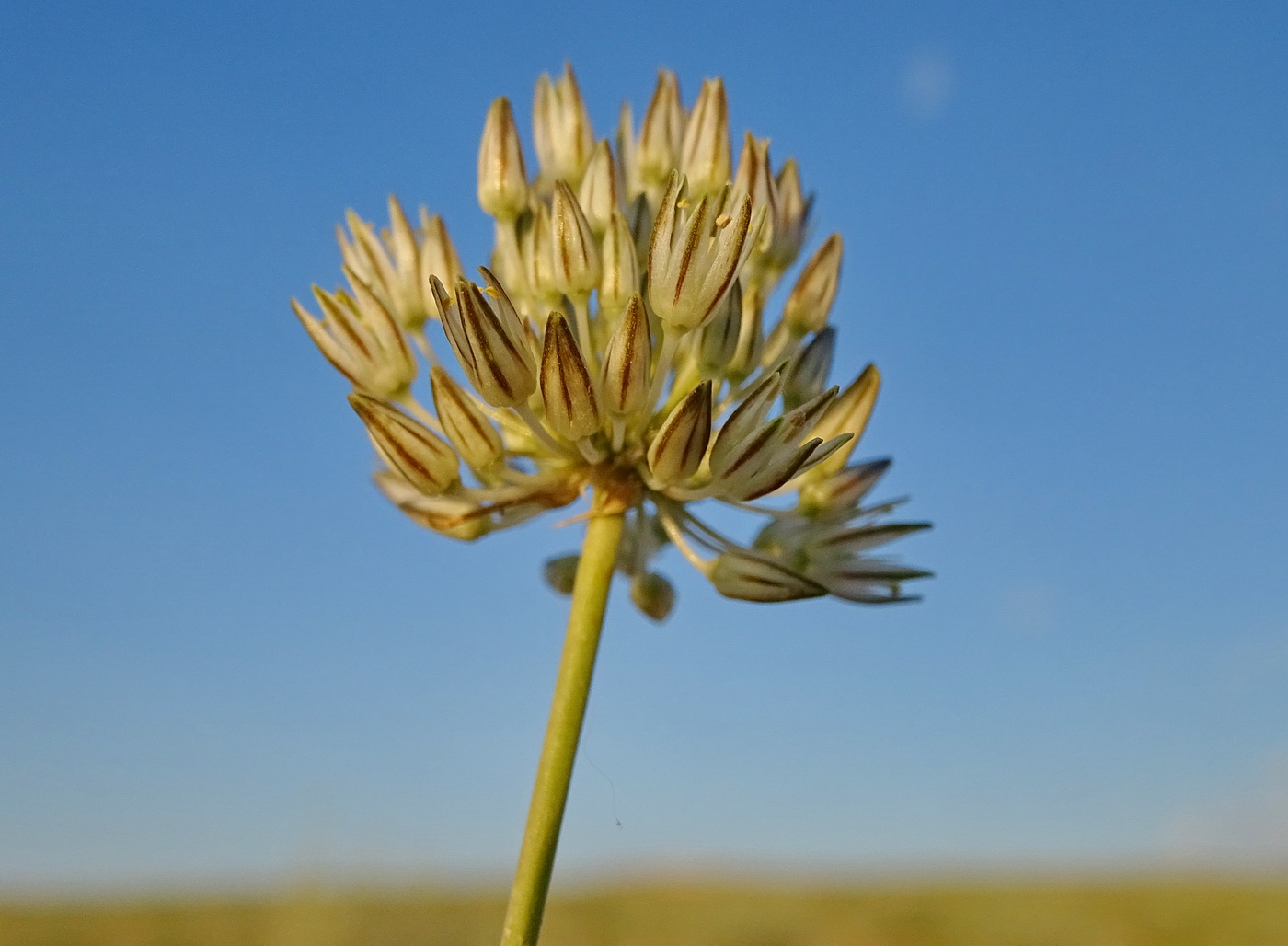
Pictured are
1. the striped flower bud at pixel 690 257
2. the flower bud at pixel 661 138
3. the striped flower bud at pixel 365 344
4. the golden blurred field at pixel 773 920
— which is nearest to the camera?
the striped flower bud at pixel 690 257

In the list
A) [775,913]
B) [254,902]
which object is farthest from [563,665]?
[775,913]

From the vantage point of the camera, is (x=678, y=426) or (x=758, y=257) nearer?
(x=678, y=426)

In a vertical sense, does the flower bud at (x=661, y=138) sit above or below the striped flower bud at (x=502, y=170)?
above

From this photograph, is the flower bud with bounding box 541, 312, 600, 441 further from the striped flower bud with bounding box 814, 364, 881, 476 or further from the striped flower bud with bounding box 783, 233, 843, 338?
the striped flower bud with bounding box 783, 233, 843, 338

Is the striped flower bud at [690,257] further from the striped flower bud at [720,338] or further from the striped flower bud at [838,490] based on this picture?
the striped flower bud at [838,490]

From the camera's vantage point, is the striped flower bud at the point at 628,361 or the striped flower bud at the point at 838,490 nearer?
the striped flower bud at the point at 628,361

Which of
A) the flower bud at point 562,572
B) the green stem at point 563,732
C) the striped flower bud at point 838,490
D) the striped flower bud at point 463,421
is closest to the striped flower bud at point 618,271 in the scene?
the striped flower bud at point 463,421

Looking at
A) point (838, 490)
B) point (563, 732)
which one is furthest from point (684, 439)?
point (838, 490)

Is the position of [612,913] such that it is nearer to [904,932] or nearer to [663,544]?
[904,932]
